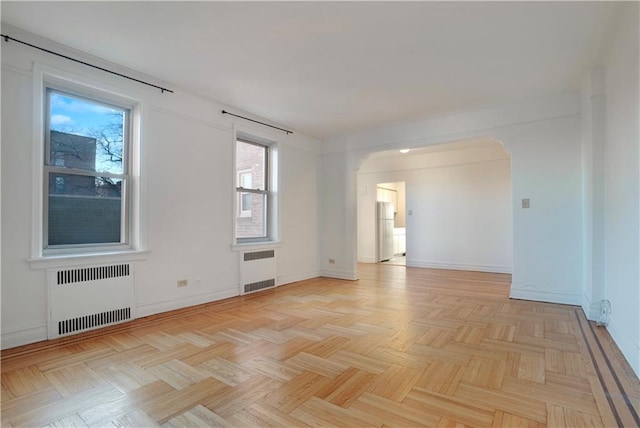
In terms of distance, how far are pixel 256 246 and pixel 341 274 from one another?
1.88 meters

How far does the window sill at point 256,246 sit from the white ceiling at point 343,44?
2004 mm

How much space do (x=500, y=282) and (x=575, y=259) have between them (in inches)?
62.7

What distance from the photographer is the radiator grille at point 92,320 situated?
2.92 meters

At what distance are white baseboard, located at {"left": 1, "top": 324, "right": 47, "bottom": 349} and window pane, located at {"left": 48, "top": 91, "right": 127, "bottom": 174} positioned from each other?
1472 mm

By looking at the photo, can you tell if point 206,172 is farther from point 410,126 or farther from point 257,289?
point 410,126

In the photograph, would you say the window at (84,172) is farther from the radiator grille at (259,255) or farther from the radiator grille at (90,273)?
the radiator grille at (259,255)

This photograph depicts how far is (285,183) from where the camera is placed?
5496 mm

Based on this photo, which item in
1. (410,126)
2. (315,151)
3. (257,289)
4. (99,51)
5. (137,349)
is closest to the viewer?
(137,349)

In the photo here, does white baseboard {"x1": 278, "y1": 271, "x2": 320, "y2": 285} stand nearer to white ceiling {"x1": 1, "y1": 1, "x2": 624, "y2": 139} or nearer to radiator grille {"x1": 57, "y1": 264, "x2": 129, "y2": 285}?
radiator grille {"x1": 57, "y1": 264, "x2": 129, "y2": 285}

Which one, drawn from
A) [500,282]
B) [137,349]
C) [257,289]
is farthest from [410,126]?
[137,349]

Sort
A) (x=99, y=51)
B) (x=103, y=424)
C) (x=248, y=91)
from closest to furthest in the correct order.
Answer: (x=103, y=424) < (x=99, y=51) < (x=248, y=91)

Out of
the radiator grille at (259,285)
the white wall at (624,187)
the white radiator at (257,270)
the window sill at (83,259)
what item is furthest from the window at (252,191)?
the white wall at (624,187)

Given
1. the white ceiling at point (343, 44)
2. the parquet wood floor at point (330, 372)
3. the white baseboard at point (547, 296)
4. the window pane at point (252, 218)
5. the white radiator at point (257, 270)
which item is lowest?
the parquet wood floor at point (330, 372)

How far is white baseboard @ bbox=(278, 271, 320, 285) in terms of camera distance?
17.7ft
